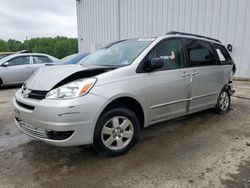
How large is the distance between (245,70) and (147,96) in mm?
8590

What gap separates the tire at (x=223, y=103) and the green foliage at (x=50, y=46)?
4430 centimetres

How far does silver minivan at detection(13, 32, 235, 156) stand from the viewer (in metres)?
2.50

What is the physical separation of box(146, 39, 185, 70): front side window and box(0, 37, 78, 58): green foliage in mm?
44858

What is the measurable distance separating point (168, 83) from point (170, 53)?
520 mm

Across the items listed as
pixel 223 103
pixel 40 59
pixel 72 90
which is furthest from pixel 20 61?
pixel 223 103

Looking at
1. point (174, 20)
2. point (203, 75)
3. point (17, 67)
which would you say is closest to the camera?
point (203, 75)

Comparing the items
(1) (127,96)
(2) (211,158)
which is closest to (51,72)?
(1) (127,96)

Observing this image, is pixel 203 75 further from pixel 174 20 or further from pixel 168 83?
pixel 174 20

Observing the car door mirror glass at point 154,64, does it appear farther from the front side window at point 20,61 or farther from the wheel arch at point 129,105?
the front side window at point 20,61

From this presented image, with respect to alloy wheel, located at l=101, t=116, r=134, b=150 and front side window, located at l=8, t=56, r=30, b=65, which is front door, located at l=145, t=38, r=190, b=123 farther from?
front side window, located at l=8, t=56, r=30, b=65

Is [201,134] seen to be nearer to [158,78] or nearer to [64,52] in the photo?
[158,78]

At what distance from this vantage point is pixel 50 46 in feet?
178

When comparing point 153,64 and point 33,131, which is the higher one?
point 153,64

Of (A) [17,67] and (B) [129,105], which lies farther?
(A) [17,67]
